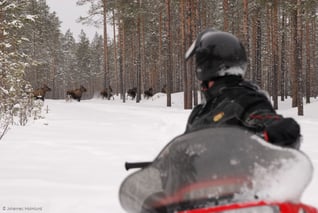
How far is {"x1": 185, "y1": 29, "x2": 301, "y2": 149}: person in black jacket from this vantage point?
72.9 inches

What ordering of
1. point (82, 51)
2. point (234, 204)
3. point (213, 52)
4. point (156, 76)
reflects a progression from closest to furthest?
point (234, 204), point (213, 52), point (156, 76), point (82, 51)

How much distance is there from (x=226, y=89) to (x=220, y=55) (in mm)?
192

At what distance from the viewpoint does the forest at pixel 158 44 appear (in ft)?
38.7

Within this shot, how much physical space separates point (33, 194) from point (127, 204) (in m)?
2.88

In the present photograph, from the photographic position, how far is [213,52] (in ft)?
6.52

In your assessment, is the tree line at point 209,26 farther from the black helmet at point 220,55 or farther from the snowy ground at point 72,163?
the black helmet at point 220,55

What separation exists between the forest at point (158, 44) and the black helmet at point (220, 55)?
7958 millimetres

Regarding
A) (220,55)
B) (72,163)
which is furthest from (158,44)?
(220,55)

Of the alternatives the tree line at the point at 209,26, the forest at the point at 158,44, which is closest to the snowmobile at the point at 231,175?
the forest at the point at 158,44

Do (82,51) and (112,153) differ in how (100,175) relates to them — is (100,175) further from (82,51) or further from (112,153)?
(82,51)

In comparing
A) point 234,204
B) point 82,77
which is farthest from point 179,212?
point 82,77

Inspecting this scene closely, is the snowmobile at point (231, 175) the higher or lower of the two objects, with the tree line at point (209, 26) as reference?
lower

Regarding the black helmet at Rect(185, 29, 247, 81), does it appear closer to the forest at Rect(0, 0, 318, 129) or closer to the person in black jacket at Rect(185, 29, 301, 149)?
the person in black jacket at Rect(185, 29, 301, 149)

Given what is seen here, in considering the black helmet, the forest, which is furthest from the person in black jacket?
the forest
